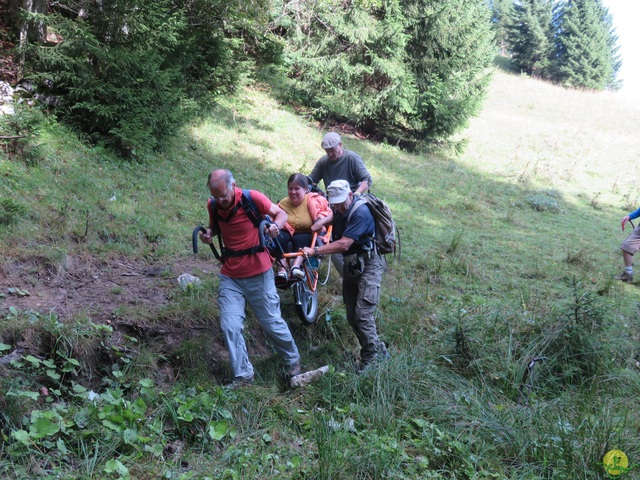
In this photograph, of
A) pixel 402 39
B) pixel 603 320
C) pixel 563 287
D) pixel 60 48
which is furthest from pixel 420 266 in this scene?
pixel 402 39

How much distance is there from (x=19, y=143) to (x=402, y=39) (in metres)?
12.4

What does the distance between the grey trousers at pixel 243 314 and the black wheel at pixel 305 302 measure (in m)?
0.62

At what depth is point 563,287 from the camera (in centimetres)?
830

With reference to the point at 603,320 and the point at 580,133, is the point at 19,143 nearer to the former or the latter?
the point at 603,320

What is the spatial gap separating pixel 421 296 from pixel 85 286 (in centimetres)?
444

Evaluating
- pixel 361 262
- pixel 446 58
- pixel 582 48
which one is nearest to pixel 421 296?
pixel 361 262

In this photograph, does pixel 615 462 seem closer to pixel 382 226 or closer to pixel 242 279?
pixel 382 226

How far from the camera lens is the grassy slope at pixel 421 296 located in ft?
12.6

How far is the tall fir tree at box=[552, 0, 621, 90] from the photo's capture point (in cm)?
4550

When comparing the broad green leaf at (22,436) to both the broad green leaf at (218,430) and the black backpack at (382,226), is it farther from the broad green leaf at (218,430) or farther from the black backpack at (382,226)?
the black backpack at (382,226)

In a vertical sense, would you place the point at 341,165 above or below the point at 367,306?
above

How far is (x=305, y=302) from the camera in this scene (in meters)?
6.11

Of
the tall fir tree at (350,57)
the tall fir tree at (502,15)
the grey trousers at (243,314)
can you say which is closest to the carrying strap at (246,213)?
the grey trousers at (243,314)

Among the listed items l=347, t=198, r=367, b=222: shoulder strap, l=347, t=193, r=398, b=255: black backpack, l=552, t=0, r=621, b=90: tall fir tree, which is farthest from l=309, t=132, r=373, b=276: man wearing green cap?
l=552, t=0, r=621, b=90: tall fir tree
